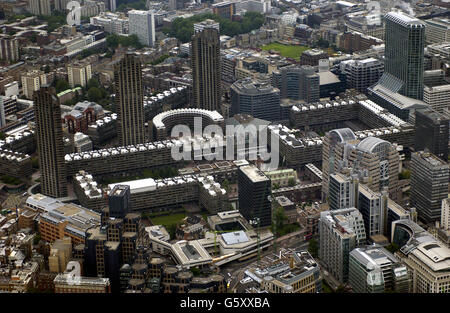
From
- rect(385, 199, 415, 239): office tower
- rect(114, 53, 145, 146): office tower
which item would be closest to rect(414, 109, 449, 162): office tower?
rect(385, 199, 415, 239): office tower

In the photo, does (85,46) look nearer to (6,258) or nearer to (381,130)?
(381,130)

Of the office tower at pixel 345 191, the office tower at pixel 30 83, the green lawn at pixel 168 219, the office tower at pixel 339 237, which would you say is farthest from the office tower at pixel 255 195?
the office tower at pixel 30 83

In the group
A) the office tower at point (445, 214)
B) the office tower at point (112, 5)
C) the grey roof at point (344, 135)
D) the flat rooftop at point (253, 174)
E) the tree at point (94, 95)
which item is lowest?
the office tower at point (445, 214)

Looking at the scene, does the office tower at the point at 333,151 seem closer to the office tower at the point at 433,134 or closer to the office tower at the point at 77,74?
the office tower at the point at 433,134
